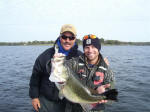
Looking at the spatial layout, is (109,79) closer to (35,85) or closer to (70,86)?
(70,86)

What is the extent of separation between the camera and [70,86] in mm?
3705

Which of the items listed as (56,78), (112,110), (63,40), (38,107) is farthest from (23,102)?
(56,78)

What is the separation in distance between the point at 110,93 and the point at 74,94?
75 centimetres

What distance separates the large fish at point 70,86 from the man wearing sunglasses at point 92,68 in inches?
13.0

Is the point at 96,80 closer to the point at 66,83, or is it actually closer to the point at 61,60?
the point at 66,83

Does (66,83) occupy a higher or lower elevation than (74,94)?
higher

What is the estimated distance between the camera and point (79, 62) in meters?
4.46

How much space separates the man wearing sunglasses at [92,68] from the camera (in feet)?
14.0

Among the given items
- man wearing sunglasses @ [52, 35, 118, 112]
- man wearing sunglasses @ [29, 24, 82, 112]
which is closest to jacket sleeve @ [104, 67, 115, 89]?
man wearing sunglasses @ [52, 35, 118, 112]

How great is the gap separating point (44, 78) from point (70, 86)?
1.23m

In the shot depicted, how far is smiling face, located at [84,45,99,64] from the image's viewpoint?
442 centimetres

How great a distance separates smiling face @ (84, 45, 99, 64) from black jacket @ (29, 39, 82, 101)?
1.62 feet

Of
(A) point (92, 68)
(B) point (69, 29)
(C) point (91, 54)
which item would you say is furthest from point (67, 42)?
(A) point (92, 68)

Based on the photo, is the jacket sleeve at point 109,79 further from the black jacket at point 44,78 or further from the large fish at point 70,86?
the black jacket at point 44,78
